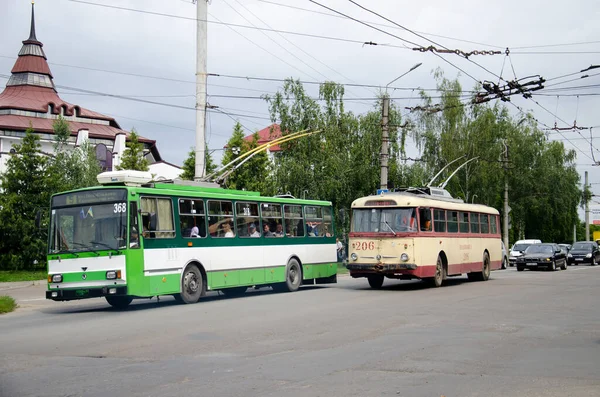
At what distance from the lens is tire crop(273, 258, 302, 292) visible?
22.8 metres

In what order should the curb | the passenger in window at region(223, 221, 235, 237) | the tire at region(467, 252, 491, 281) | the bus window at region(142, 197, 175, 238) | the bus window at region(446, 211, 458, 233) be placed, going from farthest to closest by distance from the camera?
the tire at region(467, 252, 491, 281) → the curb → the bus window at region(446, 211, 458, 233) → the passenger in window at region(223, 221, 235, 237) → the bus window at region(142, 197, 175, 238)

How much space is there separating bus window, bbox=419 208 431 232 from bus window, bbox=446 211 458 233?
1.91m

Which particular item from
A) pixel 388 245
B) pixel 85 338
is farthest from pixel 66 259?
pixel 388 245

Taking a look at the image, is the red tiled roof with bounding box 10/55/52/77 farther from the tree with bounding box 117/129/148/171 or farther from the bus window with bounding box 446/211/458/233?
the bus window with bounding box 446/211/458/233

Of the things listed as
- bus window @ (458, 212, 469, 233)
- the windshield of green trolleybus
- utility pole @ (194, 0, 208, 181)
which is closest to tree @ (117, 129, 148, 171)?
utility pole @ (194, 0, 208, 181)

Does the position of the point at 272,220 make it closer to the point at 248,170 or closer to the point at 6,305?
the point at 6,305

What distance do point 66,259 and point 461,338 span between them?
9.66 metres

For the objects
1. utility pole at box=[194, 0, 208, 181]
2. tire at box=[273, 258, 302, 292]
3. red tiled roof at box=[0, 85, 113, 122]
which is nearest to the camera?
tire at box=[273, 258, 302, 292]

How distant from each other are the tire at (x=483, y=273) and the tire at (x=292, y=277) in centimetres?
809

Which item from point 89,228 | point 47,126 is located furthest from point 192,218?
point 47,126

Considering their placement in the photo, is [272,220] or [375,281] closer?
[272,220]

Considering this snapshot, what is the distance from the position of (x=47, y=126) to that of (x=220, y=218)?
2105 inches

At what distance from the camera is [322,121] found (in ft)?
158

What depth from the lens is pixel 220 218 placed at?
19891 millimetres
